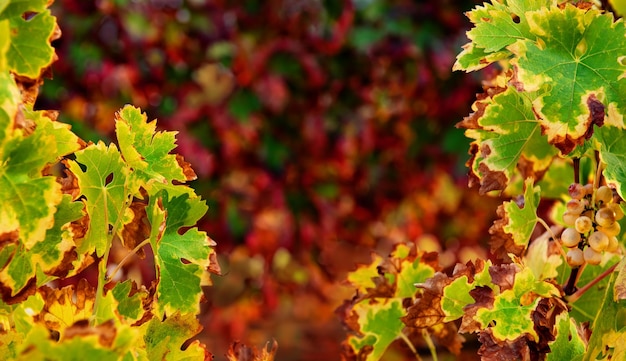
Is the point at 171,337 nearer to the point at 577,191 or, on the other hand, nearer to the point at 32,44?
the point at 32,44

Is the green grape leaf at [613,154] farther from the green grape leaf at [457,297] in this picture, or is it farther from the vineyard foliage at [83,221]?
the vineyard foliage at [83,221]

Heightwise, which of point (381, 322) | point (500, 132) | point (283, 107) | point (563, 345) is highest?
point (500, 132)

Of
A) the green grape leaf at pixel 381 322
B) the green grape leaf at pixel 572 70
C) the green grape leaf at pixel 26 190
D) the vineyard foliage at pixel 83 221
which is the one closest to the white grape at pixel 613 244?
the green grape leaf at pixel 572 70

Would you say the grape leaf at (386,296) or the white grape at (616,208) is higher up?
the white grape at (616,208)

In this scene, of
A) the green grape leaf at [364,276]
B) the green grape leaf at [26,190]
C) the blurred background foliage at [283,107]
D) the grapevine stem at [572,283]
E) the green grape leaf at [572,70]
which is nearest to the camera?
the green grape leaf at [26,190]

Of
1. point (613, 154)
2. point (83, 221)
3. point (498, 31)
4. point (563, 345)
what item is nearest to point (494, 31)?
point (498, 31)

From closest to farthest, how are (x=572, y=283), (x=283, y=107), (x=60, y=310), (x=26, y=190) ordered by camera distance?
(x=26, y=190) < (x=60, y=310) < (x=572, y=283) < (x=283, y=107)

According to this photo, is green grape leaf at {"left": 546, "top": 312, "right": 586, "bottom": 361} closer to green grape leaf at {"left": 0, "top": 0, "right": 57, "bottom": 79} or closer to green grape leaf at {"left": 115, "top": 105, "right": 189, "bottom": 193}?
green grape leaf at {"left": 115, "top": 105, "right": 189, "bottom": 193}
